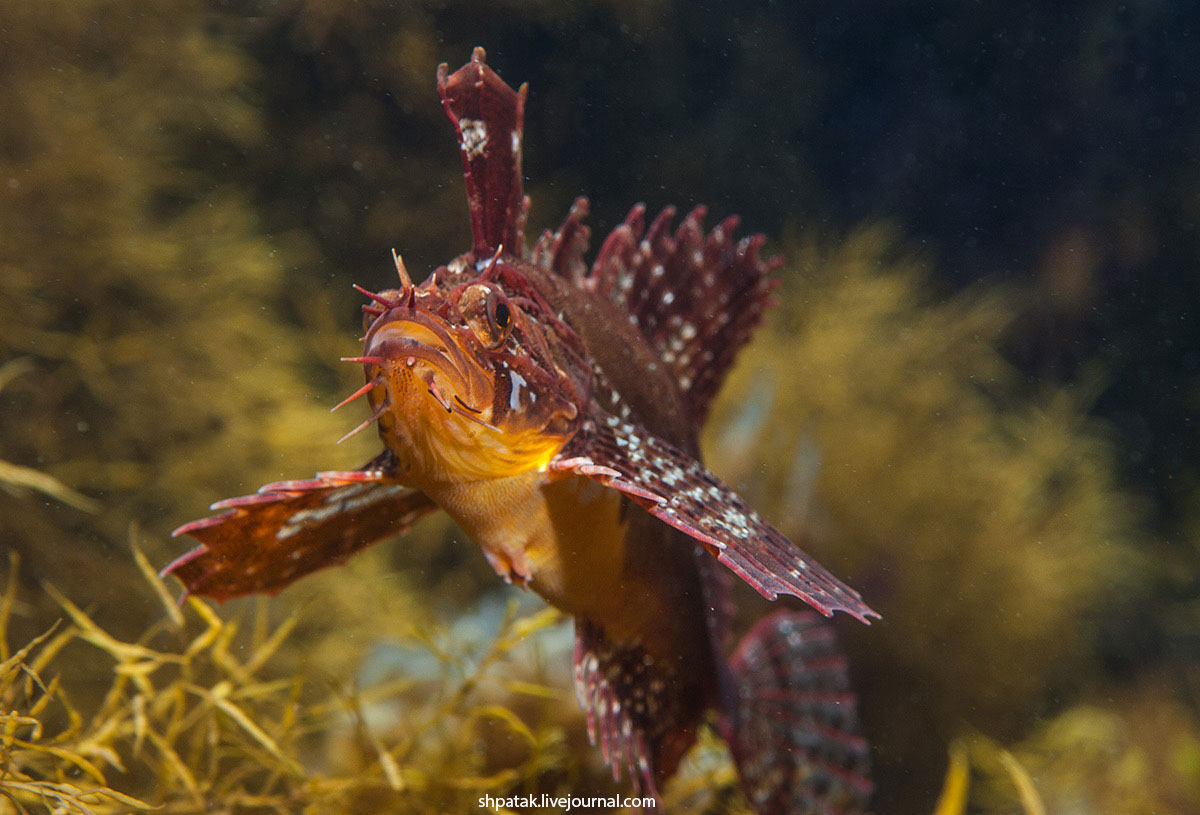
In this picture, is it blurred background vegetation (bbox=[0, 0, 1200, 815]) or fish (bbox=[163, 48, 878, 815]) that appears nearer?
fish (bbox=[163, 48, 878, 815])

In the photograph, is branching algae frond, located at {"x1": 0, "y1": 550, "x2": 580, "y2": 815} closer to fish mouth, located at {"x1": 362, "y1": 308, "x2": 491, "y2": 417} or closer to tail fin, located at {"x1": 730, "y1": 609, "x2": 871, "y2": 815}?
tail fin, located at {"x1": 730, "y1": 609, "x2": 871, "y2": 815}

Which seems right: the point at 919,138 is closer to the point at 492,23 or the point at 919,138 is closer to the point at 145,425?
the point at 492,23

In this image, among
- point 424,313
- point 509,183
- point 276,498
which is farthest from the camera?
point 509,183

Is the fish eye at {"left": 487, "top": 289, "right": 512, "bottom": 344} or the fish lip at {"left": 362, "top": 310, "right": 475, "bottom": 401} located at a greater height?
the fish eye at {"left": 487, "top": 289, "right": 512, "bottom": 344}

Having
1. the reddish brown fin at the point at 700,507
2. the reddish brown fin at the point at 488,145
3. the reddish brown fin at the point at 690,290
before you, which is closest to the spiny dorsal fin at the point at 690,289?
the reddish brown fin at the point at 690,290

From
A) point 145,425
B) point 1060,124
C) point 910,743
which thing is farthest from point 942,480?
point 145,425

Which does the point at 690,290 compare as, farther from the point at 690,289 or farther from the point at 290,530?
the point at 290,530

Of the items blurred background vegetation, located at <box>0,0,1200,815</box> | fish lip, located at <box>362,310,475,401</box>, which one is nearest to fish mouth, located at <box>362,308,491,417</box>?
fish lip, located at <box>362,310,475,401</box>
